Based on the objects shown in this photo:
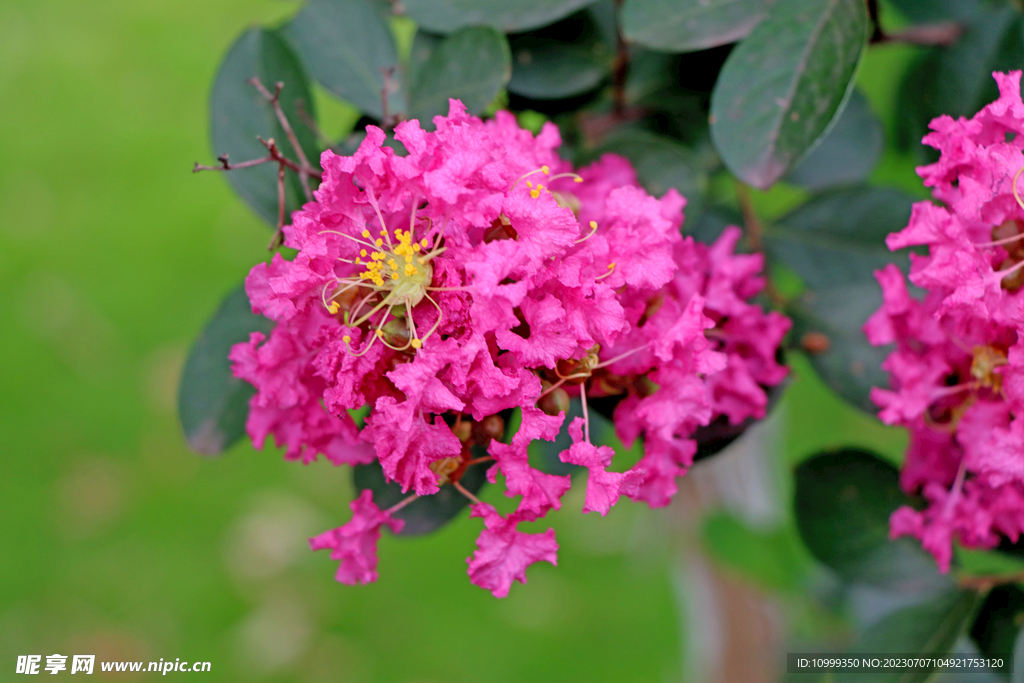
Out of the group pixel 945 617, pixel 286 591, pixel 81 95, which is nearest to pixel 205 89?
pixel 81 95

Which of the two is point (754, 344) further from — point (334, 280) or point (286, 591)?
point (286, 591)

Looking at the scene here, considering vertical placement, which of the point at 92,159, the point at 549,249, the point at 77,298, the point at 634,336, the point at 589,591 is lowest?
the point at 589,591

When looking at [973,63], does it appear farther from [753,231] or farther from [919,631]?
[919,631]

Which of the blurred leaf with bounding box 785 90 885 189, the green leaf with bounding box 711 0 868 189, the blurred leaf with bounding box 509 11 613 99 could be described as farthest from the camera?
the blurred leaf with bounding box 785 90 885 189

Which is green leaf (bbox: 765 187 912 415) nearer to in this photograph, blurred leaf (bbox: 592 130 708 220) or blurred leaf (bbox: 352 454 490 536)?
blurred leaf (bbox: 592 130 708 220)

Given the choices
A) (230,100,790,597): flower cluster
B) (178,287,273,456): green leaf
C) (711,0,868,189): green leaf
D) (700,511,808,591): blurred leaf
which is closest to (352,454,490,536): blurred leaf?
(230,100,790,597): flower cluster

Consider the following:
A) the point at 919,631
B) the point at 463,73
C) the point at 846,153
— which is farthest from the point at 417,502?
the point at 846,153
